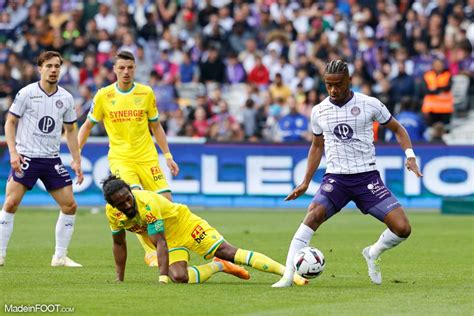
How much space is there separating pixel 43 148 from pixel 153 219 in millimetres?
3091

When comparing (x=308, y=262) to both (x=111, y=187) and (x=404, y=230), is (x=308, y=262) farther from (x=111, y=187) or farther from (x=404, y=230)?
(x=111, y=187)

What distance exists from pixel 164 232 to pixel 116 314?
2.29 m

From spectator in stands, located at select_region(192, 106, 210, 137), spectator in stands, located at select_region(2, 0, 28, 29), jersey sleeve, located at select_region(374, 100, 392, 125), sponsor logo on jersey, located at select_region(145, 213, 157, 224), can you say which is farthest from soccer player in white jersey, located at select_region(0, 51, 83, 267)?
spectator in stands, located at select_region(2, 0, 28, 29)

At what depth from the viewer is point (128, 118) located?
1434 centimetres

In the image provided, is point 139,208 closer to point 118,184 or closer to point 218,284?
point 118,184

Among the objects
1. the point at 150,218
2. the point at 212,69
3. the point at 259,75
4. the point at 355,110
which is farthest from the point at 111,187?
the point at 212,69

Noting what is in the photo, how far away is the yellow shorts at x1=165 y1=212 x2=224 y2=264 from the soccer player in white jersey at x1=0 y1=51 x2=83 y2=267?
7.59ft

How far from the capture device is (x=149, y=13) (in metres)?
30.9

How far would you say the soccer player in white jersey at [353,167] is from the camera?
1194 centimetres

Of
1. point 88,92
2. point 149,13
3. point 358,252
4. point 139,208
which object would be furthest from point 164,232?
point 149,13

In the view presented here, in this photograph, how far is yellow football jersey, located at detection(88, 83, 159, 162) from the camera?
14328 mm

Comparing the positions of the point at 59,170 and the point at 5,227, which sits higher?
the point at 59,170

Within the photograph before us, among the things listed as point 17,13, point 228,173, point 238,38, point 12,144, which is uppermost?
point 17,13

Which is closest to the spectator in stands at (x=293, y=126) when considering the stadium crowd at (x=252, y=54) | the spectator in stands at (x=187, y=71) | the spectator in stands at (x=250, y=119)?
the stadium crowd at (x=252, y=54)
